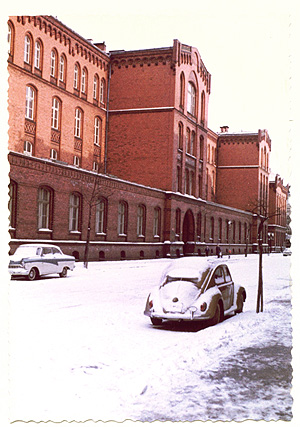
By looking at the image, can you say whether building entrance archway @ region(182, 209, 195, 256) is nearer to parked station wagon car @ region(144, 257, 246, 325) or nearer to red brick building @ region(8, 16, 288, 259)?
red brick building @ region(8, 16, 288, 259)

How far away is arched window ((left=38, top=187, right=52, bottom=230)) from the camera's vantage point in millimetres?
8377

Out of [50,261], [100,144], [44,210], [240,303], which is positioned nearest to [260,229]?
[240,303]

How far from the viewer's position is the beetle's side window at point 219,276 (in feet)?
27.8

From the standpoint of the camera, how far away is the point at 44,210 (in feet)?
28.0

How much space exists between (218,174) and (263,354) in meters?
5.34

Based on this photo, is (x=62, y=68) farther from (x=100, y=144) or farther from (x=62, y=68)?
(x=100, y=144)

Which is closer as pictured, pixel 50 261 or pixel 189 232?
pixel 189 232

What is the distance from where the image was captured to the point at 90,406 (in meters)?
4.33

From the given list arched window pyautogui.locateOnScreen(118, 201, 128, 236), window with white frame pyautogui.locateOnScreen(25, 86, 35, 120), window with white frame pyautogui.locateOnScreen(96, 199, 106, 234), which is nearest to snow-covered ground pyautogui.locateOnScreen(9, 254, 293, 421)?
window with white frame pyautogui.locateOnScreen(25, 86, 35, 120)

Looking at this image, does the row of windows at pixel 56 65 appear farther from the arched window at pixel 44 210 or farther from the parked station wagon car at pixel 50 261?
the parked station wagon car at pixel 50 261

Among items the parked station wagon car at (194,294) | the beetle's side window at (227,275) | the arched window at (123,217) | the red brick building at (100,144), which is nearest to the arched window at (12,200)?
the red brick building at (100,144)

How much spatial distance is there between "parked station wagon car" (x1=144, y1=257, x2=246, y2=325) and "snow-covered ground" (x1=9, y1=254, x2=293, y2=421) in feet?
0.75

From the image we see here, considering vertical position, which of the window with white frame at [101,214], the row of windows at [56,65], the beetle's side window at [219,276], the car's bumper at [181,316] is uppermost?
the row of windows at [56,65]

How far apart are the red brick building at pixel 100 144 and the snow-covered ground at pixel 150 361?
1.02 metres
